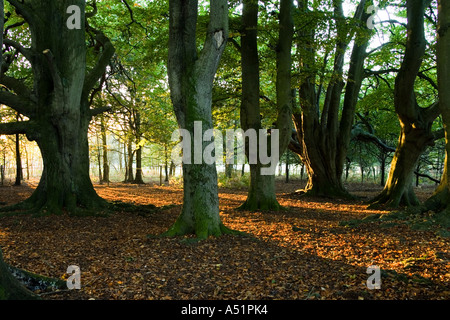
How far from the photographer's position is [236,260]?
4473 mm

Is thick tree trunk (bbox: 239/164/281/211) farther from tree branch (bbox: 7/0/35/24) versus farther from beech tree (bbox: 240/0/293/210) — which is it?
tree branch (bbox: 7/0/35/24)

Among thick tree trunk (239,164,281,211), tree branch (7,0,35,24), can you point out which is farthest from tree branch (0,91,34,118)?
thick tree trunk (239,164,281,211)

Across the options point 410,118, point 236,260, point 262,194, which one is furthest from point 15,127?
point 410,118

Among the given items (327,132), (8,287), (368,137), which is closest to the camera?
(8,287)

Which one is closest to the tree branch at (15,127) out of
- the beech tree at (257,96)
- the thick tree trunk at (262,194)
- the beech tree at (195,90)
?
the beech tree at (195,90)

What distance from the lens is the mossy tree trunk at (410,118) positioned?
8844 millimetres

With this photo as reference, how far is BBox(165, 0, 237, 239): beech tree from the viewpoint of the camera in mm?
5430

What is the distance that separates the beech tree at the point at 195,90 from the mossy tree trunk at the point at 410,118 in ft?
21.7

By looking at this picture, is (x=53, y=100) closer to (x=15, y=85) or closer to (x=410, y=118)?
(x=15, y=85)

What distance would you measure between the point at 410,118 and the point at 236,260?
843 centimetres

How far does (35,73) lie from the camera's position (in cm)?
778

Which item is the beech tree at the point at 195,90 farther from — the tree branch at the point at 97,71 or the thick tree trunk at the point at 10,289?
the tree branch at the point at 97,71
